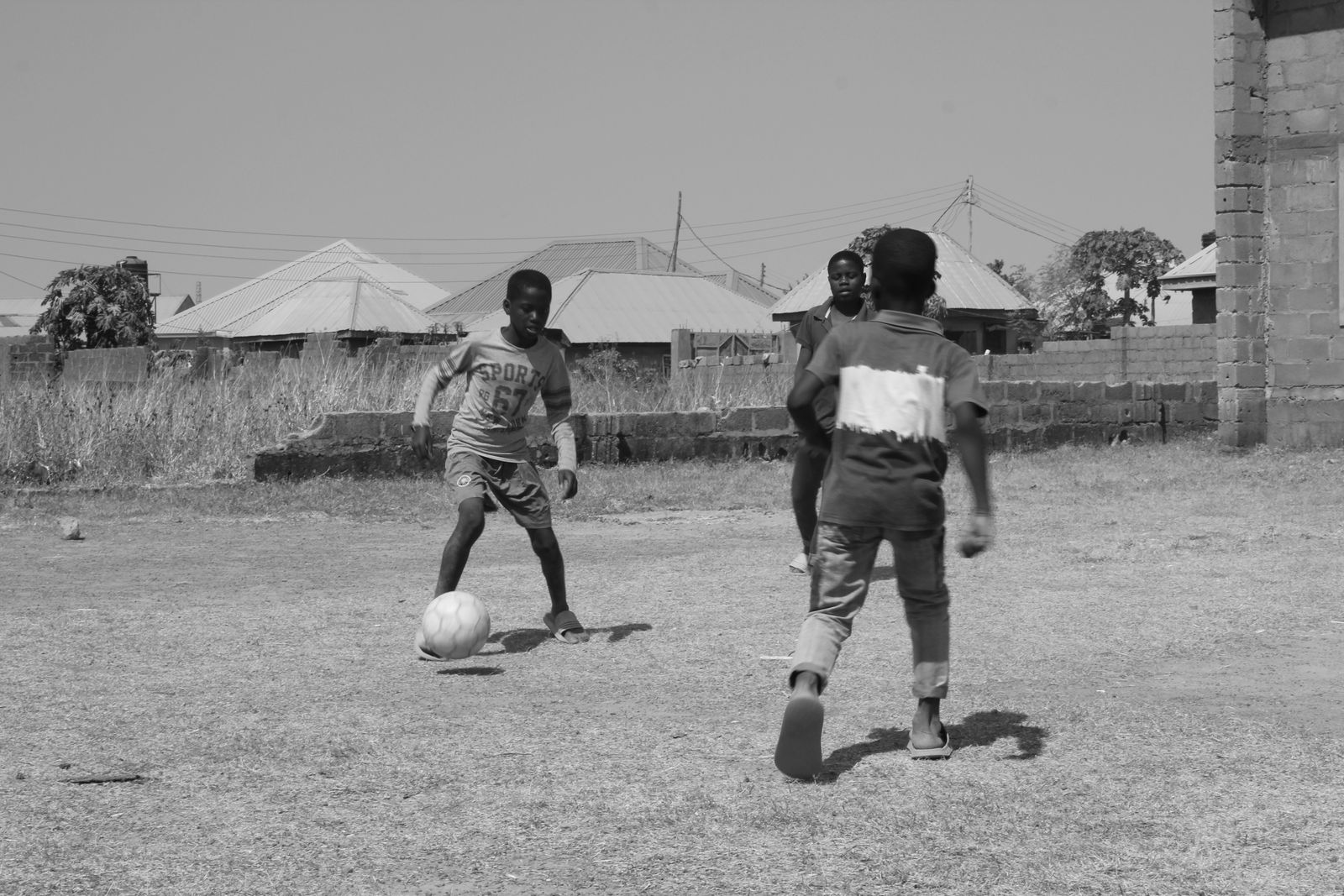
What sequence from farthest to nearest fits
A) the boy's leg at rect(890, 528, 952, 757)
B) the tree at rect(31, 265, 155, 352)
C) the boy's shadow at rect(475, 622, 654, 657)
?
the tree at rect(31, 265, 155, 352) < the boy's shadow at rect(475, 622, 654, 657) < the boy's leg at rect(890, 528, 952, 757)

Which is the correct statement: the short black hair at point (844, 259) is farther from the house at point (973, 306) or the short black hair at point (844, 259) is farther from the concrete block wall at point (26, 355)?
the house at point (973, 306)

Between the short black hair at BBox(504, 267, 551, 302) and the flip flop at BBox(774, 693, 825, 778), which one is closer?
the flip flop at BBox(774, 693, 825, 778)

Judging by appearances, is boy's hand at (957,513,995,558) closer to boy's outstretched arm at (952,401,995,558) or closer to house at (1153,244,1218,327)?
boy's outstretched arm at (952,401,995,558)

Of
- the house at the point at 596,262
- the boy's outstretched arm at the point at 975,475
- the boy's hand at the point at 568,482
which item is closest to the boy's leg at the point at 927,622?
the boy's outstretched arm at the point at 975,475

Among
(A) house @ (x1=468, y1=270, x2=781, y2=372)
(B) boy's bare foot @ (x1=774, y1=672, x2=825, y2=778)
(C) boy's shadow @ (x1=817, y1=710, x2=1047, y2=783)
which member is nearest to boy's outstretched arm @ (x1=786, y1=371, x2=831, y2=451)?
(B) boy's bare foot @ (x1=774, y1=672, x2=825, y2=778)

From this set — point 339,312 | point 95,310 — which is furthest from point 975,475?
point 339,312

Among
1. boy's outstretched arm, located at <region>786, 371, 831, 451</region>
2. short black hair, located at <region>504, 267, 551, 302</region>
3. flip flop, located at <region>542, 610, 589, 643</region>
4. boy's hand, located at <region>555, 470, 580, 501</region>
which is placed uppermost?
short black hair, located at <region>504, 267, 551, 302</region>

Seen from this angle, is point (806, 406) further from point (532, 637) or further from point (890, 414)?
point (532, 637)

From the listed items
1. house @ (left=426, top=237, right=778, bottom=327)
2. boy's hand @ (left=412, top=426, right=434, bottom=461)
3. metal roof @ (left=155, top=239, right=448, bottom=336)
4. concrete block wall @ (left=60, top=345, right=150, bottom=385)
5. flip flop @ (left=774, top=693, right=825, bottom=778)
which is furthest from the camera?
house @ (left=426, top=237, right=778, bottom=327)

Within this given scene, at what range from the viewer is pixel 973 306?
3762 cm

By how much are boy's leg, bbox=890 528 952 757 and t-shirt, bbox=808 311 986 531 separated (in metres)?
0.08

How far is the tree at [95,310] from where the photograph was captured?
99.0 feet

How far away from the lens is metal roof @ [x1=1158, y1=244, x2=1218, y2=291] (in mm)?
38438

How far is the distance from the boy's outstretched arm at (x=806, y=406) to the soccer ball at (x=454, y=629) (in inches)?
73.6
